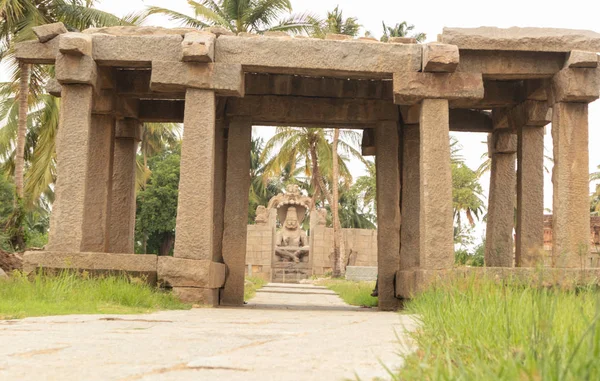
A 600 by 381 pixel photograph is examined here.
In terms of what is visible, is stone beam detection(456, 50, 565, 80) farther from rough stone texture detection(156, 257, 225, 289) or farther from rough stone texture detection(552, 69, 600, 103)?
rough stone texture detection(156, 257, 225, 289)

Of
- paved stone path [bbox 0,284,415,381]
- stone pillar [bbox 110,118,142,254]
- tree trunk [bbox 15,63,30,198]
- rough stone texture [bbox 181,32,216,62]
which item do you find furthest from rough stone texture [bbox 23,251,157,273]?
tree trunk [bbox 15,63,30,198]

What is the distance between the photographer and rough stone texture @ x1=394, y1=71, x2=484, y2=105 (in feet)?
30.2

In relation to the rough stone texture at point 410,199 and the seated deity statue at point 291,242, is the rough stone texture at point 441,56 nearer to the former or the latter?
the rough stone texture at point 410,199

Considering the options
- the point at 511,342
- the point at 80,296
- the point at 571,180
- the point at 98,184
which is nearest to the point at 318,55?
the point at 571,180

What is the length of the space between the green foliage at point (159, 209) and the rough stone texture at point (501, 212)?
95.9 feet

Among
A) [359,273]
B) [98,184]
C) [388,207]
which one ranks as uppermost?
[98,184]

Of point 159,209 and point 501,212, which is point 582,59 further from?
point 159,209

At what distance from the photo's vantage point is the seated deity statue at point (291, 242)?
31.9 meters

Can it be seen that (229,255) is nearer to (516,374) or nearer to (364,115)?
(364,115)

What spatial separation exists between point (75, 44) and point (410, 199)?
238 inches

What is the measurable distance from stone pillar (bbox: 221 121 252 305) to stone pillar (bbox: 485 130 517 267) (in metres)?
4.50

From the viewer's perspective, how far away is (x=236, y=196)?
11641 millimetres

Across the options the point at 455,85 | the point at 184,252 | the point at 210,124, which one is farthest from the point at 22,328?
the point at 455,85

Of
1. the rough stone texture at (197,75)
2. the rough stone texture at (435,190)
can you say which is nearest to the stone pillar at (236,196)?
the rough stone texture at (197,75)
